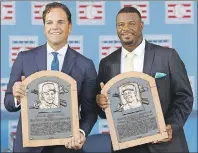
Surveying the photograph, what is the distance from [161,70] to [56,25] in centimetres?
67

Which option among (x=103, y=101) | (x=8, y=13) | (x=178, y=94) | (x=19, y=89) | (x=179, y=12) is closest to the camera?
(x=19, y=89)

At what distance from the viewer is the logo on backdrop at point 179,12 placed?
4738 millimetres

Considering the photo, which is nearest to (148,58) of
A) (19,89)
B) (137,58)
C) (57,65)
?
(137,58)

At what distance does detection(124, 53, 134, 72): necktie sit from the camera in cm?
318

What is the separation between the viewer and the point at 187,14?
4738 millimetres

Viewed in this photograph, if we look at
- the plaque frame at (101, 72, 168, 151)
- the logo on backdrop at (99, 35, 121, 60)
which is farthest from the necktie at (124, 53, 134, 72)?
the logo on backdrop at (99, 35, 121, 60)

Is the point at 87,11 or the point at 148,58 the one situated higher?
the point at 87,11

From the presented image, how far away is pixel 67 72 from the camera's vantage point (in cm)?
308

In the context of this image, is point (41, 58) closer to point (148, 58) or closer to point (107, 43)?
point (148, 58)

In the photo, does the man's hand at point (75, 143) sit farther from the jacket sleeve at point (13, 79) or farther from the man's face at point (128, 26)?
the man's face at point (128, 26)

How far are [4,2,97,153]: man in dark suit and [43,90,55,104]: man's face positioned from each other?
0.15 m

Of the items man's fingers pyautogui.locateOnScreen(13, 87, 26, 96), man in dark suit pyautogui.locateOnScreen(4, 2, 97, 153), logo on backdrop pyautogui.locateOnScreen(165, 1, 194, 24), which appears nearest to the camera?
man's fingers pyautogui.locateOnScreen(13, 87, 26, 96)

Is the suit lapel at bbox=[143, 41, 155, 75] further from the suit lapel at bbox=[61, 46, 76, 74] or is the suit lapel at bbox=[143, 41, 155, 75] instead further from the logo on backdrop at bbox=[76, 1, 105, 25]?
the logo on backdrop at bbox=[76, 1, 105, 25]

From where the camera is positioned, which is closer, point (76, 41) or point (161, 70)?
point (161, 70)
